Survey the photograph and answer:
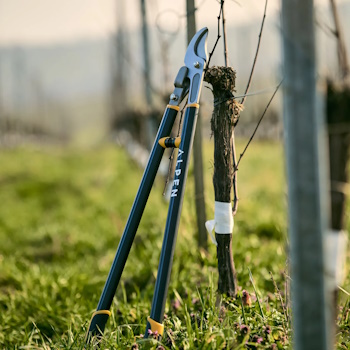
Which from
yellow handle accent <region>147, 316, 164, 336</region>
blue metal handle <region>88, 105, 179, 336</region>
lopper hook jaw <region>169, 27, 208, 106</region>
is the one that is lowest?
yellow handle accent <region>147, 316, 164, 336</region>

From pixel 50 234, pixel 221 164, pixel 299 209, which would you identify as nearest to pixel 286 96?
pixel 299 209

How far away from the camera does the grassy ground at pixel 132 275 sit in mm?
2391

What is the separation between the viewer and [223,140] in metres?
2.51

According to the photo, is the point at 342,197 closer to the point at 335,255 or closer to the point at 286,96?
the point at 335,255

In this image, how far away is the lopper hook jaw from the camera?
2.36 metres

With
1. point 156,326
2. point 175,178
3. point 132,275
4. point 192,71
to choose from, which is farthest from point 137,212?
point 132,275

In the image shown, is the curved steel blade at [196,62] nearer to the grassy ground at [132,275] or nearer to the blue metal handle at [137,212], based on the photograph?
the blue metal handle at [137,212]

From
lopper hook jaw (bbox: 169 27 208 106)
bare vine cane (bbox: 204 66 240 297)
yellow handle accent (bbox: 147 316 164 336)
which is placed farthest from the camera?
bare vine cane (bbox: 204 66 240 297)

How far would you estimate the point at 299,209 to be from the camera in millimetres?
1570

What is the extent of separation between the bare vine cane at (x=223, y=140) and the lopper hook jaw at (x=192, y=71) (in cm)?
11

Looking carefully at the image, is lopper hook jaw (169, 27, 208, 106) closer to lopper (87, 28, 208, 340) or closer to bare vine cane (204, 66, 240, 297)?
lopper (87, 28, 208, 340)

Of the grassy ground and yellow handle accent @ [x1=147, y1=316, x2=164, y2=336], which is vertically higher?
yellow handle accent @ [x1=147, y1=316, x2=164, y2=336]

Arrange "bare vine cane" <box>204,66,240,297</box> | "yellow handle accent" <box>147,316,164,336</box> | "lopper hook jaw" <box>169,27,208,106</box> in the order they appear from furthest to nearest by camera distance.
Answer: "bare vine cane" <box>204,66,240,297</box> < "lopper hook jaw" <box>169,27,208,106</box> < "yellow handle accent" <box>147,316,164,336</box>

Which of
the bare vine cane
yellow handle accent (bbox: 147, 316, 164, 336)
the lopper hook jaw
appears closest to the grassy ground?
yellow handle accent (bbox: 147, 316, 164, 336)
